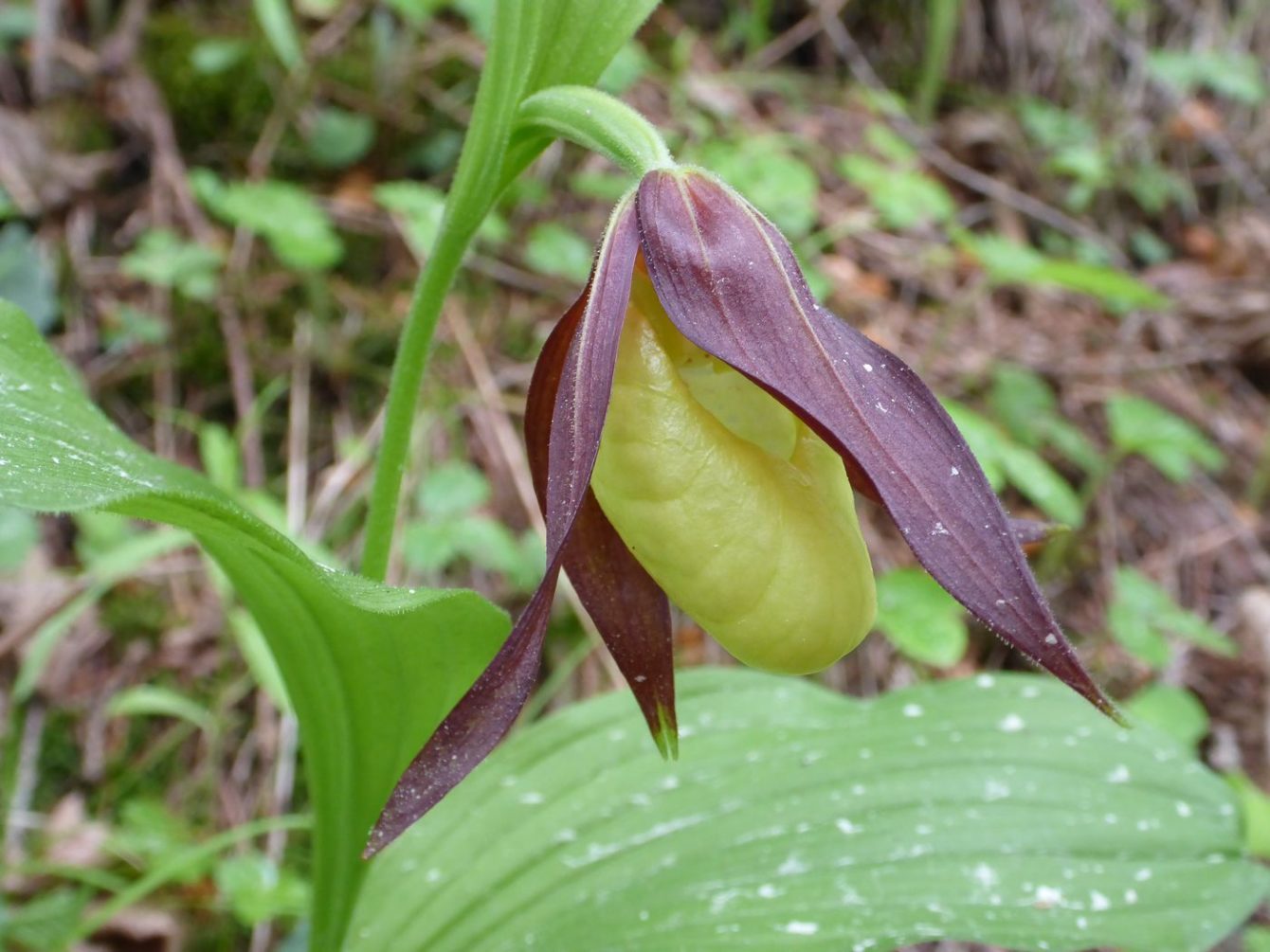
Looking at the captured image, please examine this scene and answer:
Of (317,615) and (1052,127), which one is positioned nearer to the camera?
(317,615)


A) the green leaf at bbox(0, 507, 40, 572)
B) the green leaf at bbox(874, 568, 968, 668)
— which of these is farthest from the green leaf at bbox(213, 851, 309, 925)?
the green leaf at bbox(874, 568, 968, 668)

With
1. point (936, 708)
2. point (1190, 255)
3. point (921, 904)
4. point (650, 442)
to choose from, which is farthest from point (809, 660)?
point (1190, 255)

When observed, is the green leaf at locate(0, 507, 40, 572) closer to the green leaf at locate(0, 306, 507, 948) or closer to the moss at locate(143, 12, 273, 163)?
the green leaf at locate(0, 306, 507, 948)

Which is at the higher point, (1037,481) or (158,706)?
(1037,481)

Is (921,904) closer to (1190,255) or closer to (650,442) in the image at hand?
(650,442)

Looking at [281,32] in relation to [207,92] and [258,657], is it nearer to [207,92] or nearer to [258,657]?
[207,92]

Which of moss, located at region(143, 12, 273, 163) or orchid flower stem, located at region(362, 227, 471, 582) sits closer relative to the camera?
orchid flower stem, located at region(362, 227, 471, 582)

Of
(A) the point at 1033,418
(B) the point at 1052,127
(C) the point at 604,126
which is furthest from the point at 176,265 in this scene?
(B) the point at 1052,127

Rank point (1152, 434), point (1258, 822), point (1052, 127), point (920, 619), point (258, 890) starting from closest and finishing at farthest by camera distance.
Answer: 1. point (258, 890)
2. point (1258, 822)
3. point (920, 619)
4. point (1152, 434)
5. point (1052, 127)
